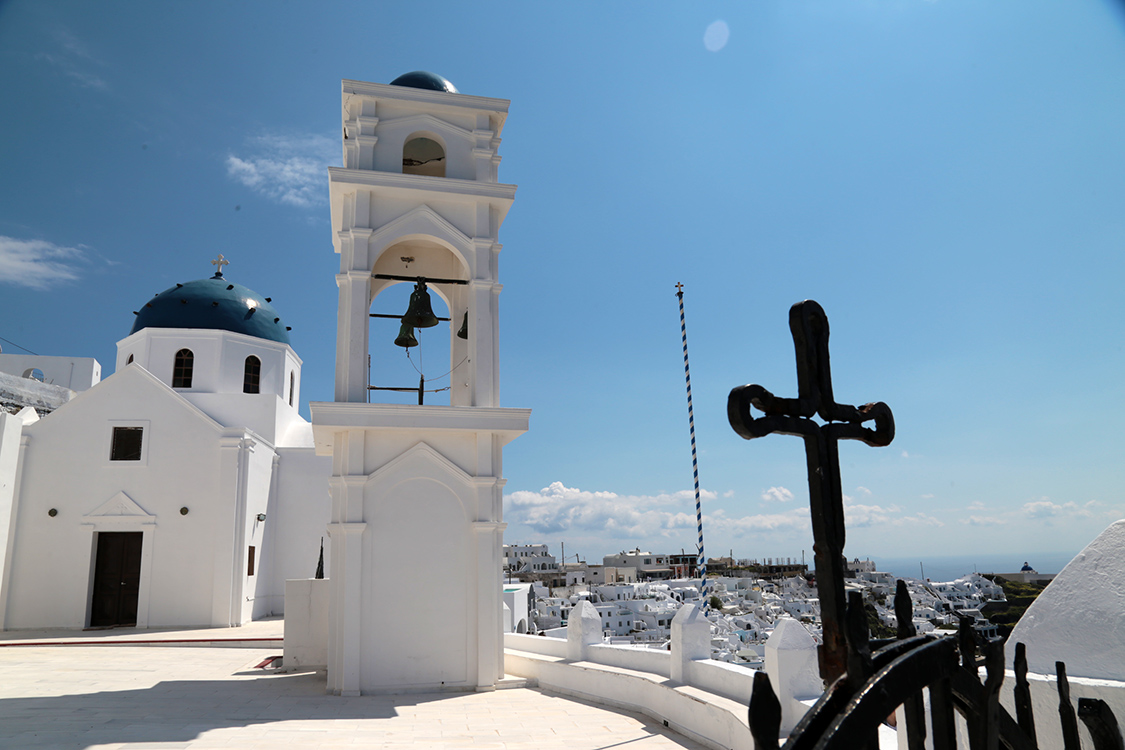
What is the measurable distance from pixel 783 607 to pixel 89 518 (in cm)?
3322

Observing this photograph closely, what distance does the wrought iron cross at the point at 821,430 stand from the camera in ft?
5.38

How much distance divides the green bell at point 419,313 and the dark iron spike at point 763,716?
921 cm

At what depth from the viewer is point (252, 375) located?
22.7 meters

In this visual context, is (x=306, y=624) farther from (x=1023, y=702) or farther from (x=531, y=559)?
(x=531, y=559)

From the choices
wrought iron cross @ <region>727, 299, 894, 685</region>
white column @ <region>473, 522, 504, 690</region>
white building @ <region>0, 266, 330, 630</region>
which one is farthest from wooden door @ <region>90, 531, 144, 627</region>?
wrought iron cross @ <region>727, 299, 894, 685</region>

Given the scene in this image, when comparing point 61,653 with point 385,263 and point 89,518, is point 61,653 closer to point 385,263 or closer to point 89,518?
point 89,518

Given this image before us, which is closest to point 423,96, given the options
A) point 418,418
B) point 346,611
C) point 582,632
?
point 418,418

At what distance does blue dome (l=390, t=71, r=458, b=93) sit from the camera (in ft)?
36.0

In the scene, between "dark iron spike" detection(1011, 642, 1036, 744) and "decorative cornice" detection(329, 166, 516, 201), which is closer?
"dark iron spike" detection(1011, 642, 1036, 744)

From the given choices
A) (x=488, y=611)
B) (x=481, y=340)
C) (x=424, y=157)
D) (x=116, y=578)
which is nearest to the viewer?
(x=488, y=611)

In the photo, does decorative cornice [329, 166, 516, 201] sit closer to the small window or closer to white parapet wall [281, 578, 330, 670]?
white parapet wall [281, 578, 330, 670]

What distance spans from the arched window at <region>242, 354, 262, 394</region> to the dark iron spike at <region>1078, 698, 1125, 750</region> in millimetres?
23251

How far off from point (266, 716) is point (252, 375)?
17.1 m

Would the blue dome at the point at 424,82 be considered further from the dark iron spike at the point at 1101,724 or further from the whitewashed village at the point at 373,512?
the dark iron spike at the point at 1101,724
